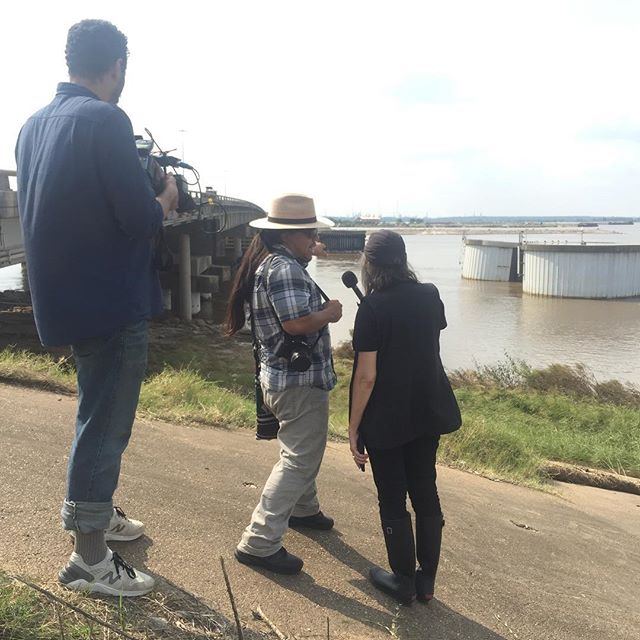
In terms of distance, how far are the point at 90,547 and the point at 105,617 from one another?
0.28 meters

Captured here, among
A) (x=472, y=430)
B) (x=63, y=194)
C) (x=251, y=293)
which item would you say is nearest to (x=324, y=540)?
(x=251, y=293)

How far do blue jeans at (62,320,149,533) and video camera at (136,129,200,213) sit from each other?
57 cm

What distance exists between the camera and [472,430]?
22.8 ft

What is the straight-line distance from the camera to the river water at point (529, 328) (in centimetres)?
2014

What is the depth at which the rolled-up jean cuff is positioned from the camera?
2340 millimetres

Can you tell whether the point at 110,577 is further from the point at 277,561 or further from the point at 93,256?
the point at 93,256

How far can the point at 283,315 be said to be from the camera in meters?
2.77

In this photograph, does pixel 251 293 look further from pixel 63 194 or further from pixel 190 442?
pixel 190 442

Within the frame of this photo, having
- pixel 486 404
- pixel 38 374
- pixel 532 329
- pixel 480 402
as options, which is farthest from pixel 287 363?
pixel 532 329

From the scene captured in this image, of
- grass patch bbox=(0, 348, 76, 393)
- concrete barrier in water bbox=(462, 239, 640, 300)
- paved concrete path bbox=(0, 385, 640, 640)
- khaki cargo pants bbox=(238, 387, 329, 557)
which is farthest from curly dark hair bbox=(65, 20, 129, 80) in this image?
concrete barrier in water bbox=(462, 239, 640, 300)

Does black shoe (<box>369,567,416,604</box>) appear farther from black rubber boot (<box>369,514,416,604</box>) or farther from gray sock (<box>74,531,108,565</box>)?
gray sock (<box>74,531,108,565</box>)

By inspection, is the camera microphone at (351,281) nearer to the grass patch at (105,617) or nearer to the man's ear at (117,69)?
the man's ear at (117,69)

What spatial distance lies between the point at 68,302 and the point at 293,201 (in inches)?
47.9

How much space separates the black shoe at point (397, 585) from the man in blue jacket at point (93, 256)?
1070 mm
